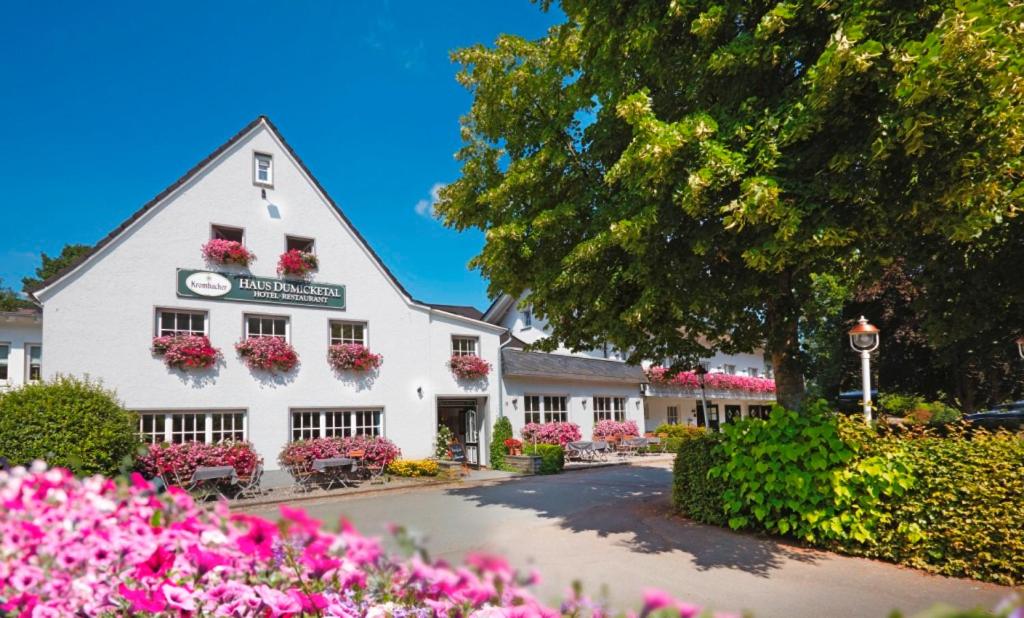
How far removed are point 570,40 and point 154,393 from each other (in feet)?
41.5

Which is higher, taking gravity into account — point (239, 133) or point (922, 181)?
point (239, 133)

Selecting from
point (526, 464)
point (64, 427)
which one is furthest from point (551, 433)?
point (64, 427)

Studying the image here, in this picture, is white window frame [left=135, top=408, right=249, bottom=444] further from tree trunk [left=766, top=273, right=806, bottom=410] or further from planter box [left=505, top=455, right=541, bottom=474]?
tree trunk [left=766, top=273, right=806, bottom=410]

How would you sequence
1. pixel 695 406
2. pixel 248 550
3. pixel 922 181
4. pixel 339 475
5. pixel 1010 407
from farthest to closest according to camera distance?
pixel 695 406
pixel 1010 407
pixel 339 475
pixel 922 181
pixel 248 550

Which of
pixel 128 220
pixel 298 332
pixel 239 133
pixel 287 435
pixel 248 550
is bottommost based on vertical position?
pixel 287 435

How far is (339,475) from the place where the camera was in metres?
16.3

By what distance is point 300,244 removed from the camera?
1769cm

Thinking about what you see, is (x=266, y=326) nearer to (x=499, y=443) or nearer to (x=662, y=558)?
(x=499, y=443)

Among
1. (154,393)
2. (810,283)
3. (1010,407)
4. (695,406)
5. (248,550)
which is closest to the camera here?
(248,550)

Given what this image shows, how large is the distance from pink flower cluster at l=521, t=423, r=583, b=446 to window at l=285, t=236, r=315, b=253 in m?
9.80

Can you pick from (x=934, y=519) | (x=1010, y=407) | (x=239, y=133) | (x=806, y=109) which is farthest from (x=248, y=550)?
(x=1010, y=407)

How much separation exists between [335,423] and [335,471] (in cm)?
162

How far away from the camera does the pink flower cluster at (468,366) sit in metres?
19.7

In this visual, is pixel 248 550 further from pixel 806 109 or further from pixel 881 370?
pixel 881 370
